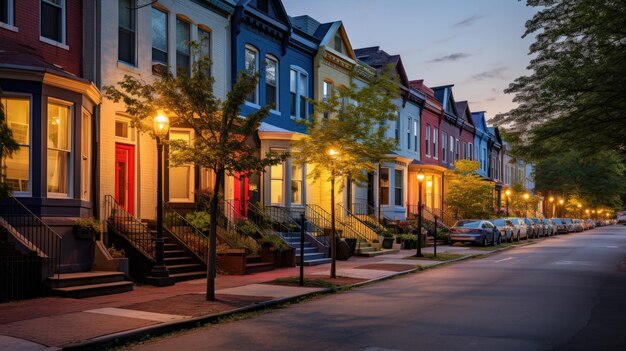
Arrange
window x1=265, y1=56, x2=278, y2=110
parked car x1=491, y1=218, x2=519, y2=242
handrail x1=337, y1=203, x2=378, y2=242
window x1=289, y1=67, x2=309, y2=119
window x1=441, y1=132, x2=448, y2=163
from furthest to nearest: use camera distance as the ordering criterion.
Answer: window x1=441, y1=132, x2=448, y2=163
parked car x1=491, y1=218, x2=519, y2=242
handrail x1=337, y1=203, x2=378, y2=242
window x1=289, y1=67, x2=309, y2=119
window x1=265, y1=56, x2=278, y2=110

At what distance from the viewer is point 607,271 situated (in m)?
19.5

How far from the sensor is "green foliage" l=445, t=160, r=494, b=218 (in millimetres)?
38969

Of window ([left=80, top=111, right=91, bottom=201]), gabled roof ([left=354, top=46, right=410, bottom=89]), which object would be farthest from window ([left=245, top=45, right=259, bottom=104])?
gabled roof ([left=354, top=46, right=410, bottom=89])

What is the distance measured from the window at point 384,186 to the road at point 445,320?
17128mm

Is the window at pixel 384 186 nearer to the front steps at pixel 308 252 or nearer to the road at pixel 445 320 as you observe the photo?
the front steps at pixel 308 252

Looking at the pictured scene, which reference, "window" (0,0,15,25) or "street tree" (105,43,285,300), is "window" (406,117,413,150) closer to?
"street tree" (105,43,285,300)

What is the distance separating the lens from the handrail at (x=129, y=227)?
1595 cm

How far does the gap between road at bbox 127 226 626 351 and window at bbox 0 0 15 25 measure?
909 centimetres

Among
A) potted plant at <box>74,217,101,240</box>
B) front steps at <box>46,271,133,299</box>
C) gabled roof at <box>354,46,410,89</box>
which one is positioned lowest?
front steps at <box>46,271,133,299</box>

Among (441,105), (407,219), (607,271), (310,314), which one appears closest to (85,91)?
(310,314)

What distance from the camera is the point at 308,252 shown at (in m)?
22.0

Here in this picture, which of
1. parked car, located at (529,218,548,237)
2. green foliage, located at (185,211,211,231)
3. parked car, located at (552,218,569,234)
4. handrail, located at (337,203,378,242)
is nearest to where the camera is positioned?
green foliage, located at (185,211,211,231)

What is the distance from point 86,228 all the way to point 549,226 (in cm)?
4531

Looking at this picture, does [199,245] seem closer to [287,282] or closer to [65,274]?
[287,282]
